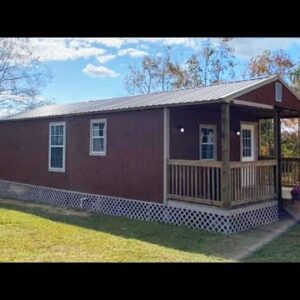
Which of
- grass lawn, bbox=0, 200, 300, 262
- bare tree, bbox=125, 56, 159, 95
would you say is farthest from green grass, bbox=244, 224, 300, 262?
bare tree, bbox=125, 56, 159, 95

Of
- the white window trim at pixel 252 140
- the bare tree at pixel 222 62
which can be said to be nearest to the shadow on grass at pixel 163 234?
the white window trim at pixel 252 140

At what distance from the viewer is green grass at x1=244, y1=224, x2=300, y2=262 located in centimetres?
576

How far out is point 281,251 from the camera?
6.26 m

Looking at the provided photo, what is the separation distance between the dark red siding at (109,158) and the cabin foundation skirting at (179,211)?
8.7 inches

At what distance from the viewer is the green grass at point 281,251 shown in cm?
576

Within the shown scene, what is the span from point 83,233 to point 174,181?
2.45 metres

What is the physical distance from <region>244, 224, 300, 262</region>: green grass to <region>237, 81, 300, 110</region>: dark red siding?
3031 mm

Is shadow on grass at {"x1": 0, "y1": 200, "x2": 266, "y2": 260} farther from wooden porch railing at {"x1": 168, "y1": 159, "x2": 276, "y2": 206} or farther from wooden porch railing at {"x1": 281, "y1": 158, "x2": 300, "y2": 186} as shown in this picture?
wooden porch railing at {"x1": 281, "y1": 158, "x2": 300, "y2": 186}

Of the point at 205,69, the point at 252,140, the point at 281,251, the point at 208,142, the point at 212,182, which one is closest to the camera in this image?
the point at 281,251

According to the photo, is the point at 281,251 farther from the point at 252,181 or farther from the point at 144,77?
the point at 144,77

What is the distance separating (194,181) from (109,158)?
9.48 feet

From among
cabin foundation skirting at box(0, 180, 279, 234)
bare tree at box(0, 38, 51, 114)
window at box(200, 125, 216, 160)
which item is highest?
bare tree at box(0, 38, 51, 114)

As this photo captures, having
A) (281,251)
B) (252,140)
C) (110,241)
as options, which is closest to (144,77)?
(252,140)
